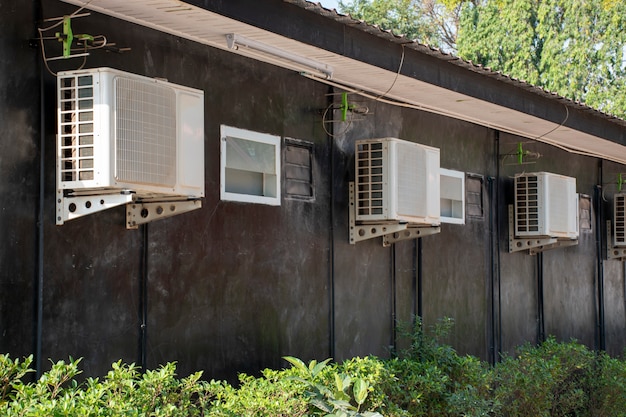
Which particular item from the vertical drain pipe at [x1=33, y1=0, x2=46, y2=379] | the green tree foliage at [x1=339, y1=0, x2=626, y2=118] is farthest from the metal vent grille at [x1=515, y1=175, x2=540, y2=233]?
the green tree foliage at [x1=339, y1=0, x2=626, y2=118]

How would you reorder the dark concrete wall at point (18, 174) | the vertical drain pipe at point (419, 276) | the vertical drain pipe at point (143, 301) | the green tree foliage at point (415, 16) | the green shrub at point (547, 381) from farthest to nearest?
the green tree foliage at point (415, 16) < the vertical drain pipe at point (419, 276) < the green shrub at point (547, 381) < the vertical drain pipe at point (143, 301) < the dark concrete wall at point (18, 174)

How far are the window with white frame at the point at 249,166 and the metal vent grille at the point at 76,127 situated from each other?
1.77m

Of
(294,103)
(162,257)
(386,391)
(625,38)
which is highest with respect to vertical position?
(625,38)

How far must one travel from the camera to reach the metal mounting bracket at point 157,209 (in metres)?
6.63

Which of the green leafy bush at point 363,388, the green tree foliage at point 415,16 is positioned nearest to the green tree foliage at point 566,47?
the green tree foliage at point 415,16

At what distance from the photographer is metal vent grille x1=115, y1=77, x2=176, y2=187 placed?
233 inches

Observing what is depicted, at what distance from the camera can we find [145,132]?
608cm

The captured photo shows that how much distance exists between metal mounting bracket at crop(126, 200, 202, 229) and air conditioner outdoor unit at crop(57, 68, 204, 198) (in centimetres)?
33

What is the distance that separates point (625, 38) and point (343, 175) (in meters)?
20.1

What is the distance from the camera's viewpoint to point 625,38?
26859 millimetres

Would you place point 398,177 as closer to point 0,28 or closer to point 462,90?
point 462,90

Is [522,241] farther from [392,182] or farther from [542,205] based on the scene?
[392,182]

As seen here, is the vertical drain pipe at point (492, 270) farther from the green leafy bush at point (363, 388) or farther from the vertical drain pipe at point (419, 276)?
the vertical drain pipe at point (419, 276)

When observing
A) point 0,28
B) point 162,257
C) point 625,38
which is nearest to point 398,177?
point 162,257
